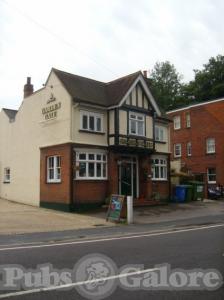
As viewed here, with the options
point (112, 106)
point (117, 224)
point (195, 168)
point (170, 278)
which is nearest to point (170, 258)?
point (170, 278)

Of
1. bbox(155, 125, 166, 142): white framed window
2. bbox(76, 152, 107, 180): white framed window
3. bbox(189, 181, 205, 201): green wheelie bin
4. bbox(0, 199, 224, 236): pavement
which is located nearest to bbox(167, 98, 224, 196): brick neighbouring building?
bbox(189, 181, 205, 201): green wheelie bin

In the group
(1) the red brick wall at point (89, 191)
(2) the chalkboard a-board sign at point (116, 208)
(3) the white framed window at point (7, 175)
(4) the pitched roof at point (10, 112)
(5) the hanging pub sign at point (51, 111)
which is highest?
(4) the pitched roof at point (10, 112)

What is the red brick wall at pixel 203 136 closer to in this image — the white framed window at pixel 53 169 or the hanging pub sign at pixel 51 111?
the white framed window at pixel 53 169

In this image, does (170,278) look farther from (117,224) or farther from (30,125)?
(30,125)

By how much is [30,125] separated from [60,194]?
21.4 feet

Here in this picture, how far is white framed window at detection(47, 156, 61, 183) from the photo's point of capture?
24453 millimetres

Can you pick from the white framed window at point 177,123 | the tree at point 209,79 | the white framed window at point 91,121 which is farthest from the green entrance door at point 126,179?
the tree at point 209,79

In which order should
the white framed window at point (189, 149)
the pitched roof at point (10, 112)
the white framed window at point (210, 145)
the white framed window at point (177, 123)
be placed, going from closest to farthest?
the pitched roof at point (10, 112)
the white framed window at point (210, 145)
the white framed window at point (189, 149)
the white framed window at point (177, 123)

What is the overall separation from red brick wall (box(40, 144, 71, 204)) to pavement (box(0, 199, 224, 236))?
884mm

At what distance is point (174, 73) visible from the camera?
71250 millimetres

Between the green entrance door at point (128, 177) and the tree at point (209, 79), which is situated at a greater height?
the tree at point (209, 79)

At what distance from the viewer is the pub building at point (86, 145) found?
23906 millimetres

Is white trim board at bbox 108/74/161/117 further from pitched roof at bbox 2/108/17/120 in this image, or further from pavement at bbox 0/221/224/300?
pavement at bbox 0/221/224/300

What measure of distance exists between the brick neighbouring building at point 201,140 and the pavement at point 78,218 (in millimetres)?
14523
